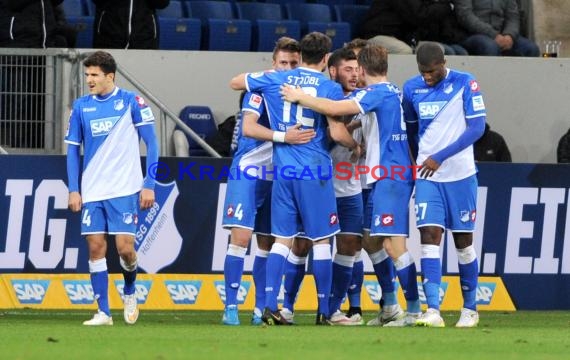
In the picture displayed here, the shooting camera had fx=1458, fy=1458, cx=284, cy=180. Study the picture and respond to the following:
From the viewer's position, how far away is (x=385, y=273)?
12000 mm

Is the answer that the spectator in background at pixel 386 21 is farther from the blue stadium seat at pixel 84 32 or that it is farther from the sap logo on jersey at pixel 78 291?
the sap logo on jersey at pixel 78 291

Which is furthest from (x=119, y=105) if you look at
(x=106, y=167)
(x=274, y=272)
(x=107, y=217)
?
(x=274, y=272)

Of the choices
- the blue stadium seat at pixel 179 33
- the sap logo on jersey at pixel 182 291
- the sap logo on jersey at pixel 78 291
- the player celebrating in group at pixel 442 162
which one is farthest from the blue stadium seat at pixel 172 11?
the player celebrating in group at pixel 442 162

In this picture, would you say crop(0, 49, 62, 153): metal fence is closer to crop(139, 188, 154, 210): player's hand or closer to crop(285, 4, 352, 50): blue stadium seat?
crop(139, 188, 154, 210): player's hand

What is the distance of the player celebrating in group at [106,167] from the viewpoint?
11328 millimetres

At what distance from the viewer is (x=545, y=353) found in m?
9.03

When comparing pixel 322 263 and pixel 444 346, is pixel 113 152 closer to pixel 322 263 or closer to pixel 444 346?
pixel 322 263

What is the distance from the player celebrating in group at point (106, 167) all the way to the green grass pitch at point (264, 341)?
1.72ft

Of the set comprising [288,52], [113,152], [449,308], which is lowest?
[449,308]

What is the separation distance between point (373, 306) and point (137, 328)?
4.36 metres

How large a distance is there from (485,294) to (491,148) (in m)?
2.08

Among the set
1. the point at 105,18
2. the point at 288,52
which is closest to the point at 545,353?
the point at 288,52

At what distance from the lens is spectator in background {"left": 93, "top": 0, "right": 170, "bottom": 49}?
16.3 meters

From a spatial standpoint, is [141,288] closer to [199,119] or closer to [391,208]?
[199,119]
